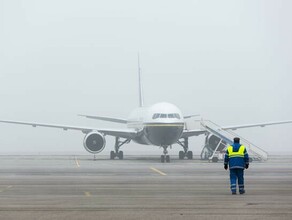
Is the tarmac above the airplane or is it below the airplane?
below

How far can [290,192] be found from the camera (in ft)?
83.5

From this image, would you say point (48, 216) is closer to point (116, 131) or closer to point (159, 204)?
point (159, 204)

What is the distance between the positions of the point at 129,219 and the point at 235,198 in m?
6.68

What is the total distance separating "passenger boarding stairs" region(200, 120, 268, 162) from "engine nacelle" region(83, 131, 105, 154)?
7.71 metres

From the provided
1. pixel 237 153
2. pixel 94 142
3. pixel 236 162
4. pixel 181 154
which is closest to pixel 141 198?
pixel 236 162

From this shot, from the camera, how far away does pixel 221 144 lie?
199ft

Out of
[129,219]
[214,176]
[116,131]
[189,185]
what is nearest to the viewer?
[129,219]

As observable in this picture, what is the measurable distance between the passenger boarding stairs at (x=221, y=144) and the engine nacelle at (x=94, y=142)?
7712 millimetres

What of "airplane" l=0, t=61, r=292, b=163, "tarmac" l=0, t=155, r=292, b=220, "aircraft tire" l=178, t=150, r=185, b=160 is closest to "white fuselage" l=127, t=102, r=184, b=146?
"airplane" l=0, t=61, r=292, b=163

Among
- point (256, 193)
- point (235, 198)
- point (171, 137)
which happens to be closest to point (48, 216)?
point (235, 198)

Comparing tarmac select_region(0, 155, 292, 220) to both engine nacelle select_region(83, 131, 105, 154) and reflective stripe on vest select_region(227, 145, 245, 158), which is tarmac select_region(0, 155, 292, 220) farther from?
engine nacelle select_region(83, 131, 105, 154)

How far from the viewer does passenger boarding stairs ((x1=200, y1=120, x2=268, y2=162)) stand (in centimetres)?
5826

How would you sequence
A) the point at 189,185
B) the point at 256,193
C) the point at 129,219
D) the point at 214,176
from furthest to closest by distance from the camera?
the point at 214,176 → the point at 189,185 → the point at 256,193 → the point at 129,219

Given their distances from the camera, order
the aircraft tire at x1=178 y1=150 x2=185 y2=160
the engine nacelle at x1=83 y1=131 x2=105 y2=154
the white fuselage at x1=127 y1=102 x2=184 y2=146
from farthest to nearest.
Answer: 1. the aircraft tire at x1=178 y1=150 x2=185 y2=160
2. the engine nacelle at x1=83 y1=131 x2=105 y2=154
3. the white fuselage at x1=127 y1=102 x2=184 y2=146
